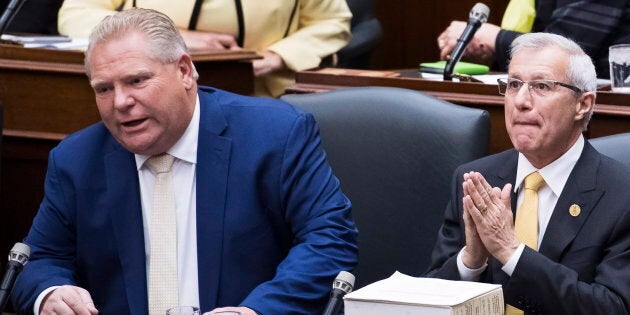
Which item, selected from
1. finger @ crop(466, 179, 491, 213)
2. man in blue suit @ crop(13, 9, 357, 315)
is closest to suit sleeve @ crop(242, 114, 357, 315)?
man in blue suit @ crop(13, 9, 357, 315)

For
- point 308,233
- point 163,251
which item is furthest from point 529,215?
point 163,251

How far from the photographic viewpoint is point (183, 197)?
107 inches

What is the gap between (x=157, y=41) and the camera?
261cm

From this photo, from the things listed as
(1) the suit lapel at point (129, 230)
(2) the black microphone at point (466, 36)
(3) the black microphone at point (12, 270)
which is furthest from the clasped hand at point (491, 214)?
(2) the black microphone at point (466, 36)

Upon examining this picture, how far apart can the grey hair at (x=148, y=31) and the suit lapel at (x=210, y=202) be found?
0.20 metres

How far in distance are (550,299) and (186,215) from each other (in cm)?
83

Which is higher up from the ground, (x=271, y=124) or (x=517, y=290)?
(x=271, y=124)

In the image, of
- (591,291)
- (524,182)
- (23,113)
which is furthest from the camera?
(23,113)

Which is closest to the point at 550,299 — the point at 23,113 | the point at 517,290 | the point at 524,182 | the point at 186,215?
the point at 517,290

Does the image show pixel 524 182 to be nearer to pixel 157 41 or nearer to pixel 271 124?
pixel 271 124

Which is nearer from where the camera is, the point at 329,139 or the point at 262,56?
the point at 329,139

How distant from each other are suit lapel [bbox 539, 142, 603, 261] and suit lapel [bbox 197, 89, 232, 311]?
0.70 metres

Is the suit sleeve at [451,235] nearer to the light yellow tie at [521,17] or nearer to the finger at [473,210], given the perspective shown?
the finger at [473,210]

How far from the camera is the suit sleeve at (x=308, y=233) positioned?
8.34 feet
